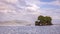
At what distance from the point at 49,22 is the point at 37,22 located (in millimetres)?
9194

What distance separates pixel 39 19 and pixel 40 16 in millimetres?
5863

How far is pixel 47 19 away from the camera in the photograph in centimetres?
15875

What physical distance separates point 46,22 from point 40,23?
18.3 feet

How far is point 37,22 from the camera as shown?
15500 centimetres

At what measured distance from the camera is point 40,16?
534 feet

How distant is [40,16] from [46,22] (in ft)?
20.7

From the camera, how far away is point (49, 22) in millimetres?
158125

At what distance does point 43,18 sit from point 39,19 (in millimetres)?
5091

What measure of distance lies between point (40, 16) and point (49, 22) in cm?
877

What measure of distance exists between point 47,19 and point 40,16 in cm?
655

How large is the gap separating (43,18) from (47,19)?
3.75 metres

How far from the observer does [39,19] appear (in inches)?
6191

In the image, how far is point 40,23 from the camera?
518 ft

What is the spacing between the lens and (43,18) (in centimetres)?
16125
